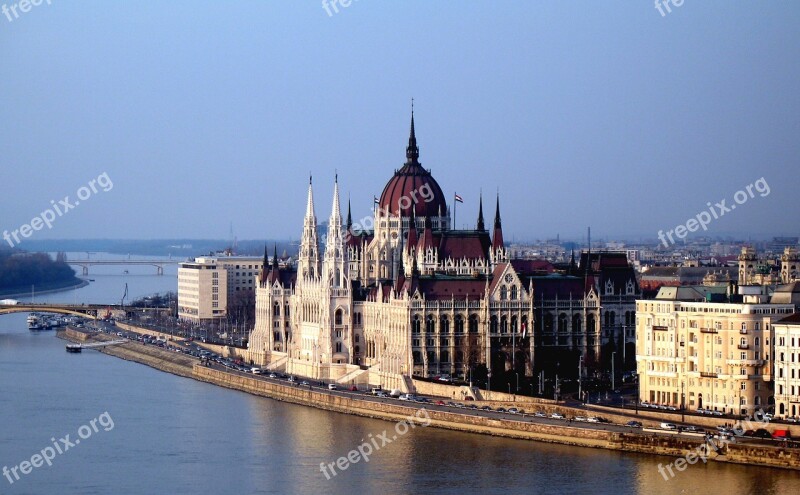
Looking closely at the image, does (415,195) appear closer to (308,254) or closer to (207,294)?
(308,254)

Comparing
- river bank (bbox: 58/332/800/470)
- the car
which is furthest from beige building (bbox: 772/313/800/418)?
river bank (bbox: 58/332/800/470)

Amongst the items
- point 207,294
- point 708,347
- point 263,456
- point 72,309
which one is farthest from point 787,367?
point 72,309

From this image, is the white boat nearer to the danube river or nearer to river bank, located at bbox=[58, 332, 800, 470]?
river bank, located at bbox=[58, 332, 800, 470]

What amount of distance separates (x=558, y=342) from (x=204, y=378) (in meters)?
18.8

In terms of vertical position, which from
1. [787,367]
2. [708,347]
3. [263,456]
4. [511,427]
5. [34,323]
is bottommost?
[263,456]

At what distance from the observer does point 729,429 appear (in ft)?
209

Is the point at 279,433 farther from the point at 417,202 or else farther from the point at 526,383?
the point at 417,202

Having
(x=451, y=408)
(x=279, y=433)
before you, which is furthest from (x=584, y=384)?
(x=279, y=433)

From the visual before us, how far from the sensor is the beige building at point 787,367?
211ft

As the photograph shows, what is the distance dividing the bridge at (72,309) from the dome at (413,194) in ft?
135

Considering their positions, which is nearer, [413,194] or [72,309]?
[413,194]

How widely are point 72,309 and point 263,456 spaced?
7425cm

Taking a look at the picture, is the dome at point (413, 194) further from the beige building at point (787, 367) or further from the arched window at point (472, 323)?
the beige building at point (787, 367)

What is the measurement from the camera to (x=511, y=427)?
2741 inches
